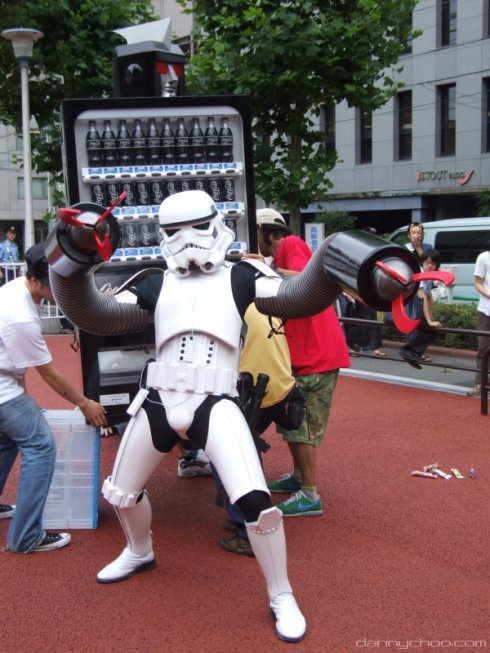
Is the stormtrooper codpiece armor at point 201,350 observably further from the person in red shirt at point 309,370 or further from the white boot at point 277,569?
the person in red shirt at point 309,370

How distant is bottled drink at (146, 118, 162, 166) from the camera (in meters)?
6.18

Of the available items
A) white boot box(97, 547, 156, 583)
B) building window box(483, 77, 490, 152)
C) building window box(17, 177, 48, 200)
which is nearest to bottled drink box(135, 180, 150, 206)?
white boot box(97, 547, 156, 583)

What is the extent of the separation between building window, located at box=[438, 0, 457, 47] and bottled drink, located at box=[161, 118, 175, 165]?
2189 cm

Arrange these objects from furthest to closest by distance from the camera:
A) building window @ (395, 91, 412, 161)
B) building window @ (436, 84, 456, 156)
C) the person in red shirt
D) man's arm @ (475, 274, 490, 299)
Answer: building window @ (395, 91, 412, 161) → building window @ (436, 84, 456, 156) → man's arm @ (475, 274, 490, 299) → the person in red shirt

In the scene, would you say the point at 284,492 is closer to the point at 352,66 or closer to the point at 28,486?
the point at 28,486

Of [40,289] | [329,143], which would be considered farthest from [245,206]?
[329,143]

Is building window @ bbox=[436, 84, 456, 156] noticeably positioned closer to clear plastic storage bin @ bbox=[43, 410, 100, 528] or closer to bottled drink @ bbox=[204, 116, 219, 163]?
bottled drink @ bbox=[204, 116, 219, 163]

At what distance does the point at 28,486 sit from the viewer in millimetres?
4406

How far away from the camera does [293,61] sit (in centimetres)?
1206

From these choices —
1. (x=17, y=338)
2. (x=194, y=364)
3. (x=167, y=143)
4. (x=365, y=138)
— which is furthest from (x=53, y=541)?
(x=365, y=138)

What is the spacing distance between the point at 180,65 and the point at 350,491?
407 cm

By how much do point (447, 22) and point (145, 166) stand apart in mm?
22481

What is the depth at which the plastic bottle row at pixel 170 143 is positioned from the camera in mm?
6133
